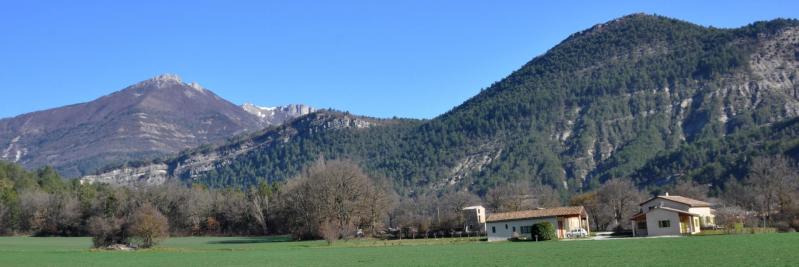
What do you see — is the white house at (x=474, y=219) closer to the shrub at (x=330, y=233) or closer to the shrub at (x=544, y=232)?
the shrub at (x=330, y=233)

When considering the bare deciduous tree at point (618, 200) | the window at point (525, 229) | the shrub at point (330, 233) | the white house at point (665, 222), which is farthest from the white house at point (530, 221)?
the bare deciduous tree at point (618, 200)

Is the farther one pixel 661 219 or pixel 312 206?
pixel 312 206

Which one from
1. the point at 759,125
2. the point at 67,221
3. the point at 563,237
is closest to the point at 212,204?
the point at 67,221

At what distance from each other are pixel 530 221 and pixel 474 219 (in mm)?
23449

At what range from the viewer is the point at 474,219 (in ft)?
367

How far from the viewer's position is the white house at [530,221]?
3423 inches

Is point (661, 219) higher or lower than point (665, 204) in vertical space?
lower

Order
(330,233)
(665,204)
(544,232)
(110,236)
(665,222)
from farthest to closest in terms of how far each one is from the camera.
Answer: (665,204) → (330,233) → (110,236) → (665,222) → (544,232)

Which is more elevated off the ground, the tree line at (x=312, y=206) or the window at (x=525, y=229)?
the tree line at (x=312, y=206)

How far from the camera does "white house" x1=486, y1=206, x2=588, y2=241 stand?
8694 centimetres

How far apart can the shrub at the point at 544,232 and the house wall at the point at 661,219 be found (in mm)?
10237

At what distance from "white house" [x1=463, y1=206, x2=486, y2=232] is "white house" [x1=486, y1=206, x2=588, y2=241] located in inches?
522

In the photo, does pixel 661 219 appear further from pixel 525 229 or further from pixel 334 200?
pixel 334 200

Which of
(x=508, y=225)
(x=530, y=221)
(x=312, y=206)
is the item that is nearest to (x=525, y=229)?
(x=530, y=221)
